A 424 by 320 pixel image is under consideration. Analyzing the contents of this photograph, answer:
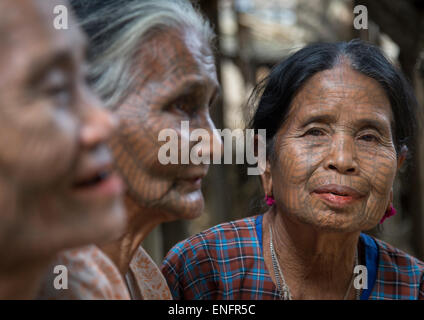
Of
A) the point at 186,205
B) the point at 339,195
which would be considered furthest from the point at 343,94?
the point at 186,205

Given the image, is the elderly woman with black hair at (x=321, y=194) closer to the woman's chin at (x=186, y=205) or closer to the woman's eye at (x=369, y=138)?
the woman's eye at (x=369, y=138)

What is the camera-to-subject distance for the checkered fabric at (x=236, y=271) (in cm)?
153

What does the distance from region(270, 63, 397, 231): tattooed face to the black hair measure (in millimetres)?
32

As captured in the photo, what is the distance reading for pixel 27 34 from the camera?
2.32 feet

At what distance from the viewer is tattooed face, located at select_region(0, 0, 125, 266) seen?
68 centimetres

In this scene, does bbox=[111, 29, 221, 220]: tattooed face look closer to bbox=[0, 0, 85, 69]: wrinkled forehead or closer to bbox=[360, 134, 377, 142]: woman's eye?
bbox=[0, 0, 85, 69]: wrinkled forehead

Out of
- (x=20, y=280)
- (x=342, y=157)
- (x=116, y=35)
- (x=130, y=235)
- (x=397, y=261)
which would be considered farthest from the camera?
(x=397, y=261)

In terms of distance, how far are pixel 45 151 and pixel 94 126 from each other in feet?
0.30

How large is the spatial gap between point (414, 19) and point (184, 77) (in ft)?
6.72

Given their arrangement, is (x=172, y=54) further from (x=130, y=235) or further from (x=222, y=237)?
(x=222, y=237)

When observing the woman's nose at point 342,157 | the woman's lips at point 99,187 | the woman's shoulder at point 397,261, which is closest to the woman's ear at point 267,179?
the woman's nose at point 342,157

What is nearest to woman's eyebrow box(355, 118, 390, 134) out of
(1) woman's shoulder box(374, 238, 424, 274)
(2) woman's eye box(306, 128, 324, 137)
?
(2) woman's eye box(306, 128, 324, 137)

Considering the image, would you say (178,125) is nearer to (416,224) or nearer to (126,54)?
(126,54)
